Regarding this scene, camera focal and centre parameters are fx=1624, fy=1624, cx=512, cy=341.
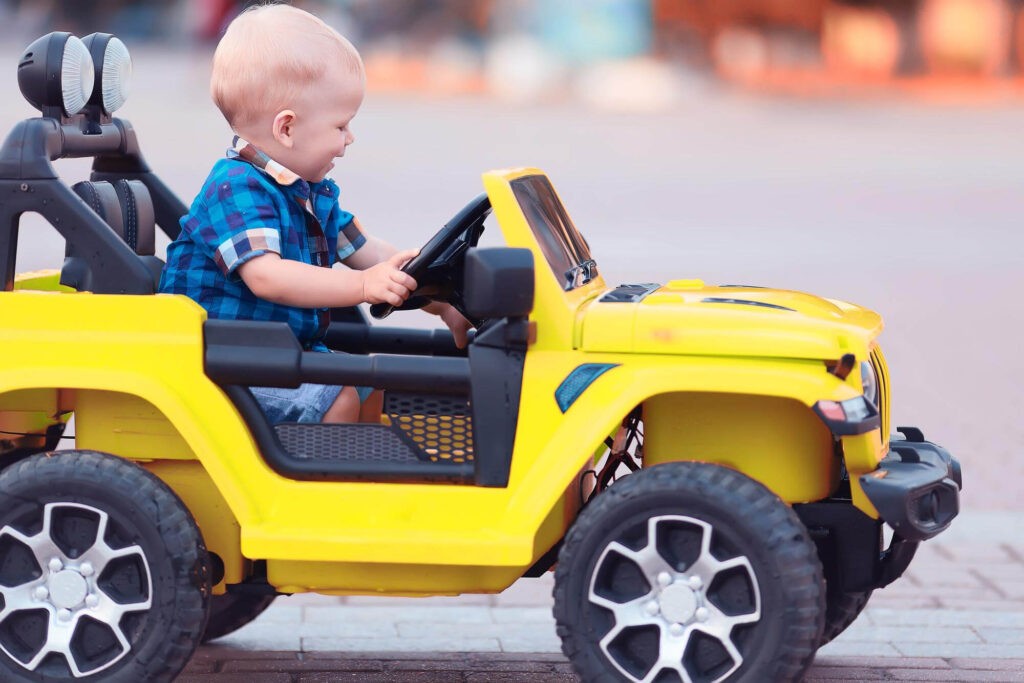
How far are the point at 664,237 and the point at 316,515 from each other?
451 inches

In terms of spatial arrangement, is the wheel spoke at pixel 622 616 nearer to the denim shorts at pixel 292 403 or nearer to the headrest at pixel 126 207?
the denim shorts at pixel 292 403

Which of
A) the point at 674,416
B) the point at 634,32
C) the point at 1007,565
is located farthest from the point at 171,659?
the point at 634,32

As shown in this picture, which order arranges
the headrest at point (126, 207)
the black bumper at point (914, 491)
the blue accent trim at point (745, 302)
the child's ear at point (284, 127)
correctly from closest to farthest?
the black bumper at point (914, 491) < the blue accent trim at point (745, 302) < the child's ear at point (284, 127) < the headrest at point (126, 207)

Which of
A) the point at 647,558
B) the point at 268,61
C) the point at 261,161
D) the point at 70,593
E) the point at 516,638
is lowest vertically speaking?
the point at 516,638

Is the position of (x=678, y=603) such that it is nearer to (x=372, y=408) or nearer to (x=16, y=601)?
(x=372, y=408)

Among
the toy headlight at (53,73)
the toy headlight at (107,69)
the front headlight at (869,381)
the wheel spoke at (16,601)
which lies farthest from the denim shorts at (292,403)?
the front headlight at (869,381)

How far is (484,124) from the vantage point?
81.4 feet

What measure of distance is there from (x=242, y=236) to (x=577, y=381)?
0.87m

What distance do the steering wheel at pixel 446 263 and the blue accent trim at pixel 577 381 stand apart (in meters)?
0.47

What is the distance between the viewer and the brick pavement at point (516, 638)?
428cm

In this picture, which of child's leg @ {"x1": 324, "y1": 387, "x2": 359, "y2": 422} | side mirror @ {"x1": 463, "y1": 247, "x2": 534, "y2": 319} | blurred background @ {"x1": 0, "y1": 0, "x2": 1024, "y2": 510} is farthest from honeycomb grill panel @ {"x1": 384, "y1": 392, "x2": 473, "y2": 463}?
blurred background @ {"x1": 0, "y1": 0, "x2": 1024, "y2": 510}

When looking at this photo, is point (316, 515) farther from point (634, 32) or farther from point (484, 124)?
point (634, 32)

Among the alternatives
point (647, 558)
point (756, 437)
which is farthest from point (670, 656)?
point (756, 437)

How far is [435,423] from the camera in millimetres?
3738
